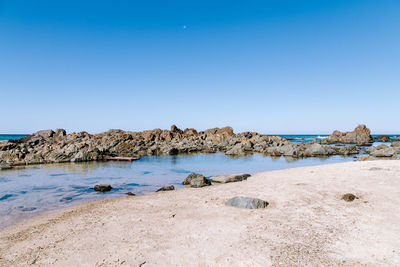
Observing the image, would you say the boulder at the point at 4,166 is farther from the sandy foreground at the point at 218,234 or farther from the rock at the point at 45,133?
the rock at the point at 45,133

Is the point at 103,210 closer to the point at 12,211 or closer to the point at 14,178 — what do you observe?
the point at 12,211

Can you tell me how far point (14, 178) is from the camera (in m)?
17.9

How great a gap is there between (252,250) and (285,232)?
1.48 metres

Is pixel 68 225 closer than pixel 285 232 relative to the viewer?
No

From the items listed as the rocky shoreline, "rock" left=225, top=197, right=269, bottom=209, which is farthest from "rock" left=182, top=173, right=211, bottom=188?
the rocky shoreline

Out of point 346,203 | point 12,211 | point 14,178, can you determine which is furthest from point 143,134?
point 346,203

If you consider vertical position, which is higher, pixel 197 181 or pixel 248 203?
pixel 248 203

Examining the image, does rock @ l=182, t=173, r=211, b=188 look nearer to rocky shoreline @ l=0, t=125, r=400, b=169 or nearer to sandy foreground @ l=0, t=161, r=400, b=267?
sandy foreground @ l=0, t=161, r=400, b=267

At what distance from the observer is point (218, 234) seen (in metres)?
6.24

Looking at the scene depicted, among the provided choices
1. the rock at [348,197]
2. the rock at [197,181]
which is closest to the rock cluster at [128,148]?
the rock at [197,181]

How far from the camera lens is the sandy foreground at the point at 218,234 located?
5.04m

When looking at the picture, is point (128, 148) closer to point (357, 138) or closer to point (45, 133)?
point (45, 133)

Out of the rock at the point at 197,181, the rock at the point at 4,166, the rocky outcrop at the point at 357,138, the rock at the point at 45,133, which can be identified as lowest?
the rock at the point at 197,181

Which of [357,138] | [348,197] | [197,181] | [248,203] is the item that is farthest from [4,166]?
[357,138]
